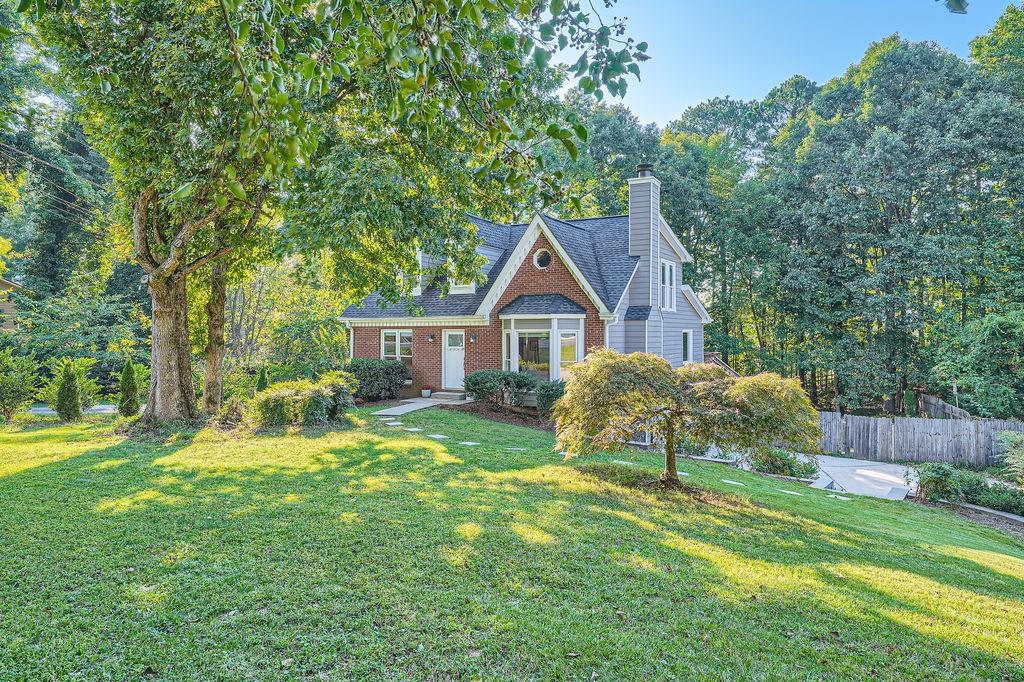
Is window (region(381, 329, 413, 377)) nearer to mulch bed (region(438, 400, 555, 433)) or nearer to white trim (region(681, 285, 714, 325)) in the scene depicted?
mulch bed (region(438, 400, 555, 433))

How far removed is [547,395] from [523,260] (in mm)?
4674

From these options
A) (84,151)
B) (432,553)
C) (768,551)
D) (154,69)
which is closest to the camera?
(432,553)

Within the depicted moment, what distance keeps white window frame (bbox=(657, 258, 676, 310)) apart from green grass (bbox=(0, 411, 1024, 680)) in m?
10.5

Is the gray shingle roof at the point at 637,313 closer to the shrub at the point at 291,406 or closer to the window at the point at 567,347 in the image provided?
the window at the point at 567,347

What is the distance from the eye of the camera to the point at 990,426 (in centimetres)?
1391

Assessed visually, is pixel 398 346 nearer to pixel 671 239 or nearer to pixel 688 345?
pixel 671 239

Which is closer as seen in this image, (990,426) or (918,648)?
(918,648)

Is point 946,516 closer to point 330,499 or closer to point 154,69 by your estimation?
point 330,499

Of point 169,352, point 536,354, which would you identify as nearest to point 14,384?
point 169,352

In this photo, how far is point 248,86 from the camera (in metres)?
2.06

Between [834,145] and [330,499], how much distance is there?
24.3m

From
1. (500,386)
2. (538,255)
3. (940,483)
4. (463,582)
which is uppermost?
(538,255)

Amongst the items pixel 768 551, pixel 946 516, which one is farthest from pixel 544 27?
pixel 946 516

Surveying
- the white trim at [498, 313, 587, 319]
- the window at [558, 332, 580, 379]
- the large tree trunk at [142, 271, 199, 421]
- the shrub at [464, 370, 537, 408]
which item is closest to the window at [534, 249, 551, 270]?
the white trim at [498, 313, 587, 319]
